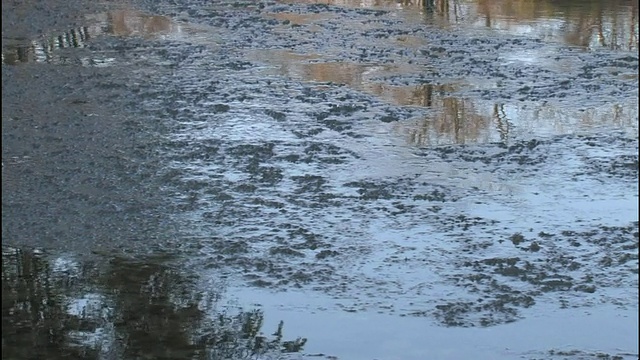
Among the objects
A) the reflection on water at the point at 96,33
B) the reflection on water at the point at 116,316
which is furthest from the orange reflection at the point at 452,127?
the reflection on water at the point at 96,33

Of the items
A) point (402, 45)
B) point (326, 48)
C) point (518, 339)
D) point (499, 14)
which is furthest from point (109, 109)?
point (499, 14)

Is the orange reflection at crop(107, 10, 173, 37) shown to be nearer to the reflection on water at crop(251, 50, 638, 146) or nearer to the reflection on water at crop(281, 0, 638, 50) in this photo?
the reflection on water at crop(281, 0, 638, 50)

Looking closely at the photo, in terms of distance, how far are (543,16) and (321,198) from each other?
9.80 metres

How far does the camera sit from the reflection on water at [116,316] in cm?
550

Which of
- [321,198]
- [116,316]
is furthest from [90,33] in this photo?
[116,316]

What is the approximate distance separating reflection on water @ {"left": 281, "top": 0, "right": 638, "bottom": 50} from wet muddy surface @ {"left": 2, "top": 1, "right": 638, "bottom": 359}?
0.67 metres

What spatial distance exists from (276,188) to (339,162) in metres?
0.88

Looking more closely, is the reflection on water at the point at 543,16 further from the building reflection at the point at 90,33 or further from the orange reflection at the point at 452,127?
the orange reflection at the point at 452,127

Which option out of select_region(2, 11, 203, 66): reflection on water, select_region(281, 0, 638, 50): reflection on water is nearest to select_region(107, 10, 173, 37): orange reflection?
select_region(2, 11, 203, 66): reflection on water

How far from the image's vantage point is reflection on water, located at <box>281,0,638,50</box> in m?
14.9

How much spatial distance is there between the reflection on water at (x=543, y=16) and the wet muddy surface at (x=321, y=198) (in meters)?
0.67

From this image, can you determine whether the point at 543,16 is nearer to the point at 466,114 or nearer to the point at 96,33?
the point at 466,114

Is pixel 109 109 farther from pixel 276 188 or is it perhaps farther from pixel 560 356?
pixel 560 356

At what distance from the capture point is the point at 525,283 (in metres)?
6.45
